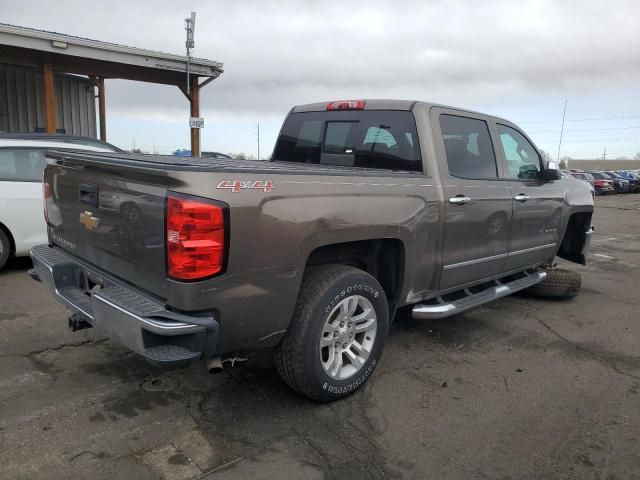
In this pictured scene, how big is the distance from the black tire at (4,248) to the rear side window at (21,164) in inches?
26.9

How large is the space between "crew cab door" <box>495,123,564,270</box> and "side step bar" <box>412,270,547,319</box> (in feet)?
0.52

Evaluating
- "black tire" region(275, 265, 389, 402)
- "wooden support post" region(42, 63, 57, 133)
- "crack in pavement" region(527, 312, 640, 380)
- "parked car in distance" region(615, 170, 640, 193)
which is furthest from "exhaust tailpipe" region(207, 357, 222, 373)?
"parked car in distance" region(615, 170, 640, 193)

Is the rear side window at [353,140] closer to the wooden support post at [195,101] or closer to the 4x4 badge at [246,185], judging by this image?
the 4x4 badge at [246,185]

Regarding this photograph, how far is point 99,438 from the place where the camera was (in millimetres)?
2727

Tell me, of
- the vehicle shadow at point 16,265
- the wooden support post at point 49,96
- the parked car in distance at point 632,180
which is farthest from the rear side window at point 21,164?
the parked car in distance at point 632,180

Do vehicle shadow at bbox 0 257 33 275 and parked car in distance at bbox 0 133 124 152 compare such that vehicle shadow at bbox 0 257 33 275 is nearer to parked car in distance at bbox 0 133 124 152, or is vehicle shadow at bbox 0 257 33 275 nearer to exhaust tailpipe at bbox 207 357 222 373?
parked car in distance at bbox 0 133 124 152

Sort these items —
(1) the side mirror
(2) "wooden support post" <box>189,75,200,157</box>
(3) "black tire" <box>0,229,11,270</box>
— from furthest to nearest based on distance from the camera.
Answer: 1. (2) "wooden support post" <box>189,75,200,157</box>
2. (3) "black tire" <box>0,229,11,270</box>
3. (1) the side mirror

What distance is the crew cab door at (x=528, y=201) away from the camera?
4652 mm

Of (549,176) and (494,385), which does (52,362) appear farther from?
(549,176)

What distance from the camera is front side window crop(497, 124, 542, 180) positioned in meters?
4.73

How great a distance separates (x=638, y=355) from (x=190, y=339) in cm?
371

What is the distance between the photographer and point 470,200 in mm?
3949

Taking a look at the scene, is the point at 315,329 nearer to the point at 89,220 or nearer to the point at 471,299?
the point at 89,220

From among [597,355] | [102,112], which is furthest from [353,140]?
[102,112]
